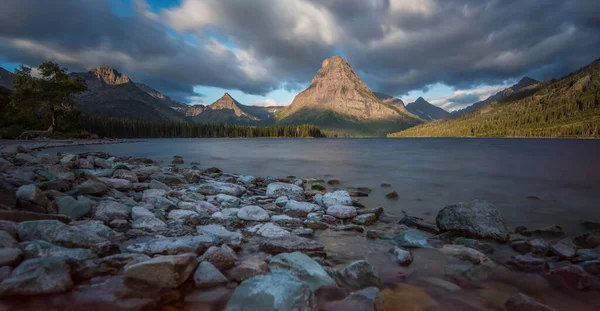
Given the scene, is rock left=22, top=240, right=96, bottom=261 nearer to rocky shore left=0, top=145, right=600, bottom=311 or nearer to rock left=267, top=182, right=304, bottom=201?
rocky shore left=0, top=145, right=600, bottom=311

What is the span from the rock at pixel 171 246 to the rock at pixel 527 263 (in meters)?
6.17

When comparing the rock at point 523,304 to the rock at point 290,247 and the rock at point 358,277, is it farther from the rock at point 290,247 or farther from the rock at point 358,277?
the rock at point 290,247

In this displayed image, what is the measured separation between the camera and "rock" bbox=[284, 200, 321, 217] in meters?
8.86

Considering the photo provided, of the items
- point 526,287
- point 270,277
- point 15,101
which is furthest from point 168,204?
point 15,101

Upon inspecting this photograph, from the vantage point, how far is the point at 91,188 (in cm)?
838

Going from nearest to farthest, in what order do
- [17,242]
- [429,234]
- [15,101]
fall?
[17,242]
[429,234]
[15,101]

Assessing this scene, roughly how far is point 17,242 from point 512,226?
12.1m

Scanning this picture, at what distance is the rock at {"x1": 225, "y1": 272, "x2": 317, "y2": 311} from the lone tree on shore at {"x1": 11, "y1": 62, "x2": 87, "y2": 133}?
7151 centimetres

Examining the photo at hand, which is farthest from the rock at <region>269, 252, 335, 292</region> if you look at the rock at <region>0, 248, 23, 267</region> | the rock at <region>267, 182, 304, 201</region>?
the rock at <region>267, 182, 304, 201</region>

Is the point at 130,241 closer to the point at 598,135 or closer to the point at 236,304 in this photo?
the point at 236,304

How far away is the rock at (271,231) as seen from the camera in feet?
22.4

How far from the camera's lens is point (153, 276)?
13.3ft

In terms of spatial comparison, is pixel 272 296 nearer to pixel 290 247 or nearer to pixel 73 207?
pixel 290 247

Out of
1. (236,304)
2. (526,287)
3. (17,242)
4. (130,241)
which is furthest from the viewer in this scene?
(130,241)
